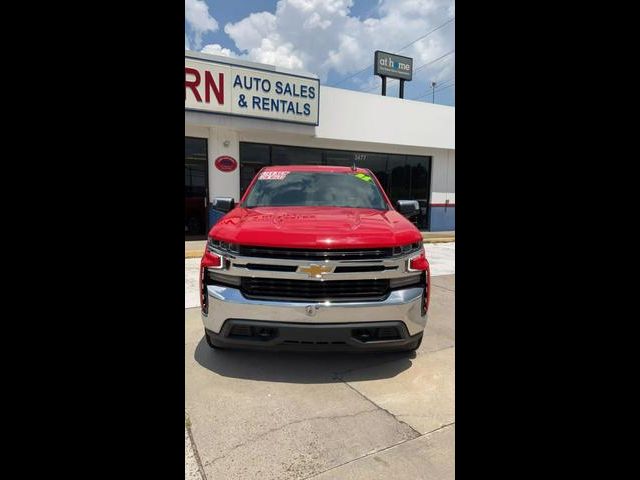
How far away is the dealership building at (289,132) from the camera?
9.95 meters

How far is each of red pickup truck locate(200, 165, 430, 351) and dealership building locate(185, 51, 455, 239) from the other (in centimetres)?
755

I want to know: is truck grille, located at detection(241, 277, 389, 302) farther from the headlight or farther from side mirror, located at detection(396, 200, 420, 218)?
side mirror, located at detection(396, 200, 420, 218)

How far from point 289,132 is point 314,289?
30.0 feet

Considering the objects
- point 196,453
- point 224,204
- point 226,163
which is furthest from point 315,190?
point 226,163

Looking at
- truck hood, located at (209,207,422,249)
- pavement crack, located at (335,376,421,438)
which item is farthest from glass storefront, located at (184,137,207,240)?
pavement crack, located at (335,376,421,438)

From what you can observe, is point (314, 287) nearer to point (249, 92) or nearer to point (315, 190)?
point (315, 190)

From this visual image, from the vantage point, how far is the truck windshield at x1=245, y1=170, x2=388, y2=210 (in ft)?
12.7

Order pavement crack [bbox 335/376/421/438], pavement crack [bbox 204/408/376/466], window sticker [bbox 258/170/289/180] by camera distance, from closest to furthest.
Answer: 1. pavement crack [bbox 204/408/376/466]
2. pavement crack [bbox 335/376/421/438]
3. window sticker [bbox 258/170/289/180]

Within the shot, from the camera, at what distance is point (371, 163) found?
45.1 ft

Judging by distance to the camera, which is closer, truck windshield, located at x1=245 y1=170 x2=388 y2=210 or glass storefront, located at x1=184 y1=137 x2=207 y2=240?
truck windshield, located at x1=245 y1=170 x2=388 y2=210

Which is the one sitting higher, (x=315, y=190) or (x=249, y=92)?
(x=249, y=92)

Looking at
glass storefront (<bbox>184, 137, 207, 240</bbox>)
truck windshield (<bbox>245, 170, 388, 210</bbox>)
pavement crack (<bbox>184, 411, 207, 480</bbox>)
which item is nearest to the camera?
pavement crack (<bbox>184, 411, 207, 480</bbox>)
